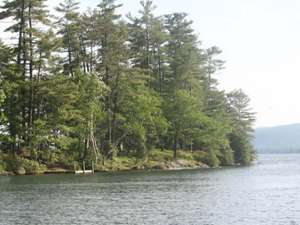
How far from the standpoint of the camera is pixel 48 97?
6956cm

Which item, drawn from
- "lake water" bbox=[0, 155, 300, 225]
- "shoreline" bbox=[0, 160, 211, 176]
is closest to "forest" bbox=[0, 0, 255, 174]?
"shoreline" bbox=[0, 160, 211, 176]

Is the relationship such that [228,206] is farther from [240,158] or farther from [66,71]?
[240,158]

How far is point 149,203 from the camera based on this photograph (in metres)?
35.1

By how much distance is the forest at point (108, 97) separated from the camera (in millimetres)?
67812

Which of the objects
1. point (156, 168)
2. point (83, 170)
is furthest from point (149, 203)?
point (156, 168)

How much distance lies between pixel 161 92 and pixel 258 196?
56035mm

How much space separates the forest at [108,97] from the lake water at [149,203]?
18121 millimetres

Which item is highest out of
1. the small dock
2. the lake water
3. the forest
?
the forest

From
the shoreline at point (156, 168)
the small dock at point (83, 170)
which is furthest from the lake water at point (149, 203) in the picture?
the small dock at point (83, 170)

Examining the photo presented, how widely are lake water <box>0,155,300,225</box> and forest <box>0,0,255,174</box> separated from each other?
1812 centimetres

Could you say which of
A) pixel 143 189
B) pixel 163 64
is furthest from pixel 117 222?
pixel 163 64

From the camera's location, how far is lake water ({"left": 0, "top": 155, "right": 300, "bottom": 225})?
28203 millimetres

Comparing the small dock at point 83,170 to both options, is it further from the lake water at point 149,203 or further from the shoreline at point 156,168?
the lake water at point 149,203

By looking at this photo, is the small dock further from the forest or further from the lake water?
the lake water
